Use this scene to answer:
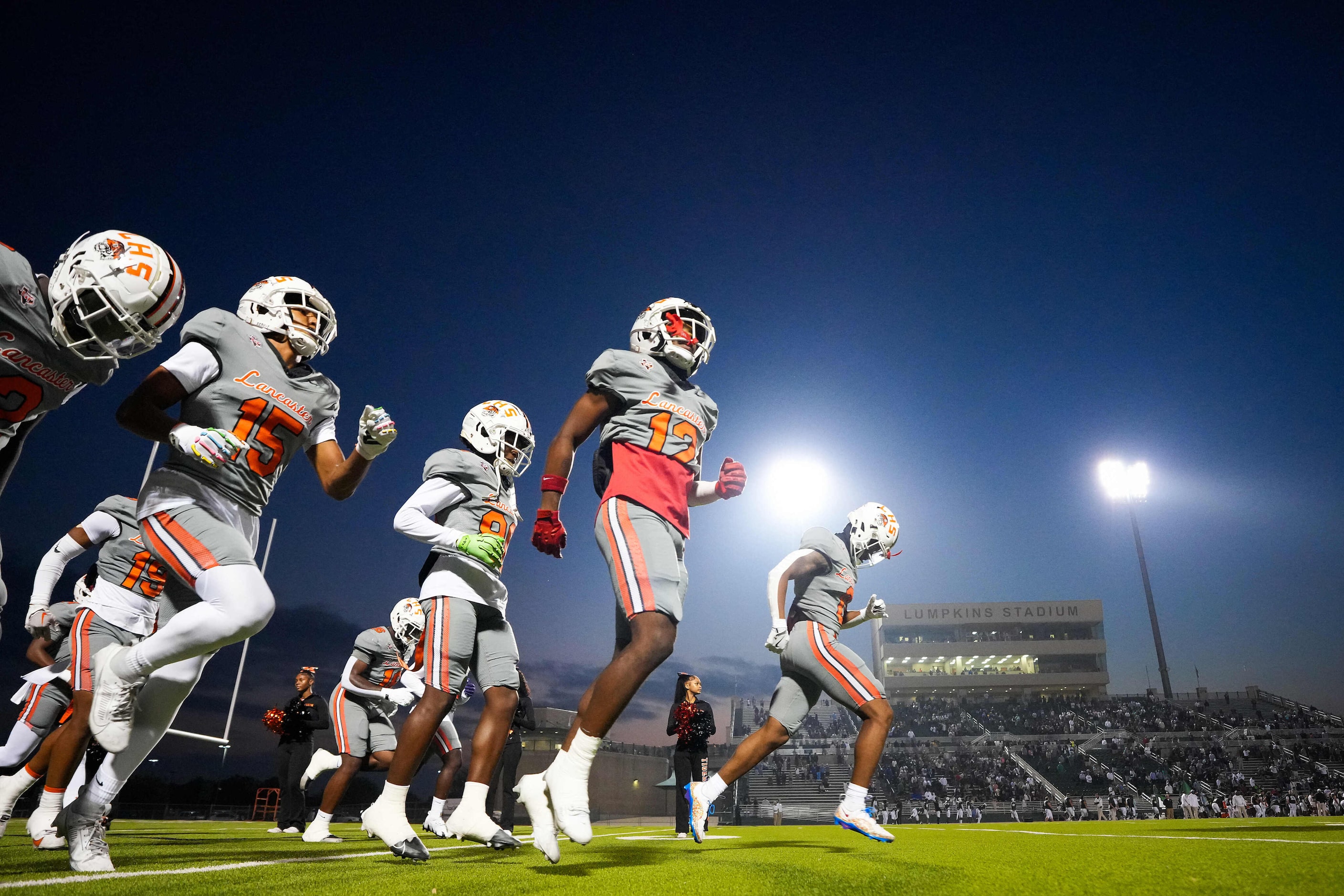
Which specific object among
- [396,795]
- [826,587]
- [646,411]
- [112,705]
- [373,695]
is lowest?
[396,795]

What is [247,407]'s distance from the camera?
3293 millimetres

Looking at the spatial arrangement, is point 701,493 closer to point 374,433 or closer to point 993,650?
point 374,433

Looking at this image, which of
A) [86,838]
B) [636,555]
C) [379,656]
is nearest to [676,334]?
[636,555]

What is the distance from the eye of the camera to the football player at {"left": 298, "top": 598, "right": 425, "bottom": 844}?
23.0 ft

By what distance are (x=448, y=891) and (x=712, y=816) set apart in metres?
22.0

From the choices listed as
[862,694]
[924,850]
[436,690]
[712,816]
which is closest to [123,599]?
[436,690]

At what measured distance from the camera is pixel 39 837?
14.8ft

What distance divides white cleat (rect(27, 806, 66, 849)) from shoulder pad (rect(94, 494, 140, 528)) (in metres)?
1.97

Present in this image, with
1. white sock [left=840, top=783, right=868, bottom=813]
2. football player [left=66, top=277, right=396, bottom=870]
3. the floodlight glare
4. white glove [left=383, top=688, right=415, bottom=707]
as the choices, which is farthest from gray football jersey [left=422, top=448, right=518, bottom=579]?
A: the floodlight glare

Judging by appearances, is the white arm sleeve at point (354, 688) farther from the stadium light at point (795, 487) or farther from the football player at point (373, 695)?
the stadium light at point (795, 487)

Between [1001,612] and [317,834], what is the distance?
244 ft

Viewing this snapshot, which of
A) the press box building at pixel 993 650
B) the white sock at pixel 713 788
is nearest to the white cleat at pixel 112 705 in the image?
the white sock at pixel 713 788

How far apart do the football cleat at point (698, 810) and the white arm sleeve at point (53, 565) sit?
5.16 m

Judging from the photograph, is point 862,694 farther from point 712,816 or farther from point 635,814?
point 635,814
